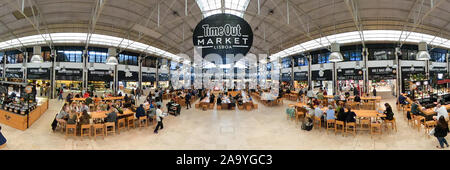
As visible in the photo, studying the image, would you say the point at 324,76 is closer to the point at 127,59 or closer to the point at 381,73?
the point at 381,73

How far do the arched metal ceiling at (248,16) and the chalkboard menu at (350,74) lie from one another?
498cm

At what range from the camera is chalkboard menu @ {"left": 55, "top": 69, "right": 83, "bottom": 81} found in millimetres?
16281

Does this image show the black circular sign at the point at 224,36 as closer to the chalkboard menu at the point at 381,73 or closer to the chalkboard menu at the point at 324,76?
the chalkboard menu at the point at 324,76

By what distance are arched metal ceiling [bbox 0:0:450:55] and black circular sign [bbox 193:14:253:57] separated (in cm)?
577

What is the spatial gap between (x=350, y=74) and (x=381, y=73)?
2333mm

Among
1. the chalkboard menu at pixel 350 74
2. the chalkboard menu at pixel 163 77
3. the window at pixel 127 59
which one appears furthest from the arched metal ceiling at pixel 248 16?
the chalkboard menu at pixel 163 77

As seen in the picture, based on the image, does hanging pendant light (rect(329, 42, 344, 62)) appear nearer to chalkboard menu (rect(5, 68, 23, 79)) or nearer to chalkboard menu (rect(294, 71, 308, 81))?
chalkboard menu (rect(294, 71, 308, 81))

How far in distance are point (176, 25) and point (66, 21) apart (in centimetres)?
652

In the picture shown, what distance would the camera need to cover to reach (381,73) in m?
15.4

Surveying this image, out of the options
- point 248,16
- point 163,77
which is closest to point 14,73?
point 163,77

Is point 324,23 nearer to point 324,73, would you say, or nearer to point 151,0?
point 324,73

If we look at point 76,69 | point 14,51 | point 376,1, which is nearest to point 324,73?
point 376,1

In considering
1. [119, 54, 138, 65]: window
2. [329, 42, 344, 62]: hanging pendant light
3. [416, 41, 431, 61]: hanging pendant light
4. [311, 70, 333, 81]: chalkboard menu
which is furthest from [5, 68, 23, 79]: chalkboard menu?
[416, 41, 431, 61]: hanging pendant light

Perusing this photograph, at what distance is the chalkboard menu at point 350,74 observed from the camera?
1586 cm
